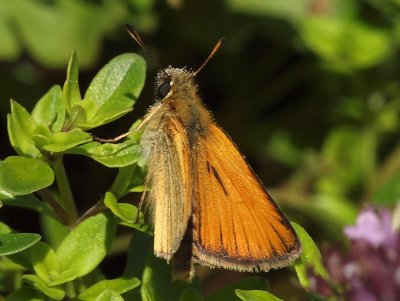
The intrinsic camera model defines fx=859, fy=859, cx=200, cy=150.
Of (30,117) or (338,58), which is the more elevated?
(338,58)

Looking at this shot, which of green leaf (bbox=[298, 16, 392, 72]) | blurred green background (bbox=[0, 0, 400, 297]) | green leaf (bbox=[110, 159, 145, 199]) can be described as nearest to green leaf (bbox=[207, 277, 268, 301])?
green leaf (bbox=[110, 159, 145, 199])

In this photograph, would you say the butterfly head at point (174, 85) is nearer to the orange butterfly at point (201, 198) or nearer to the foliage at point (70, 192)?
the orange butterfly at point (201, 198)

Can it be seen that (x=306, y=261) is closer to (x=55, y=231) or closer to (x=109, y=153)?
(x=109, y=153)

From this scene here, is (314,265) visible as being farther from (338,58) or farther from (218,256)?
(338,58)

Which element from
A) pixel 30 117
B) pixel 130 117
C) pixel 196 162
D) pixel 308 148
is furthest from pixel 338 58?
pixel 30 117

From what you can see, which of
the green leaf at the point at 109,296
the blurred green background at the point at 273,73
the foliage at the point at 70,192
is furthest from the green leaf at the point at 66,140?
the blurred green background at the point at 273,73

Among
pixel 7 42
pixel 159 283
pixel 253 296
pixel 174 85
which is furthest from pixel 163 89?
pixel 7 42
